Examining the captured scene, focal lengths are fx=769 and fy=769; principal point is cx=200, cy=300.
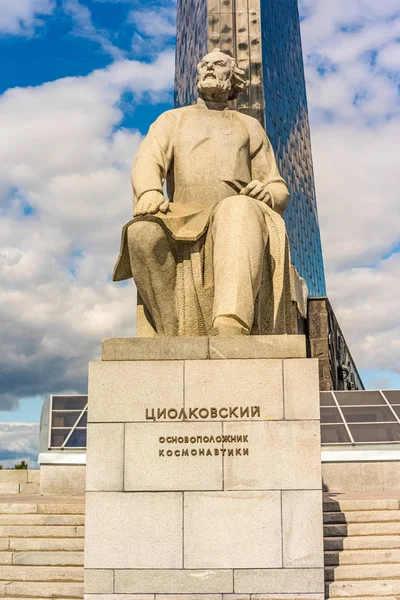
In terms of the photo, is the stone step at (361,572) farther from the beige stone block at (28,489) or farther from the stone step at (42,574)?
the beige stone block at (28,489)

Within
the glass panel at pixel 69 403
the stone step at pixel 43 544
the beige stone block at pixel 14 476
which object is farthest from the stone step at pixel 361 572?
the glass panel at pixel 69 403

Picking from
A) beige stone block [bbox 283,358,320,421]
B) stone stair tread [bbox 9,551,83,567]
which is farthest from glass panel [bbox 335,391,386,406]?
beige stone block [bbox 283,358,320,421]

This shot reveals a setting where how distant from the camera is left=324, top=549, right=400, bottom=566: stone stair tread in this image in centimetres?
768

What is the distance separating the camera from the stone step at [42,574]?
746 centimetres

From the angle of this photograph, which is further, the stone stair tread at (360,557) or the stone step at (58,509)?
the stone step at (58,509)

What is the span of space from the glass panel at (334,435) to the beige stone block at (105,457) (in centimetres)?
926

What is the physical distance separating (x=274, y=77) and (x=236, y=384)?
1182 inches

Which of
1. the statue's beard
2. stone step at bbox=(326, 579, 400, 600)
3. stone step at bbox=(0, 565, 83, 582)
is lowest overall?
stone step at bbox=(326, 579, 400, 600)

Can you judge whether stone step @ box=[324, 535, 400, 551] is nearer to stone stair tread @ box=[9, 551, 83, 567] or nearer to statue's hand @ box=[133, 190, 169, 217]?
stone stair tread @ box=[9, 551, 83, 567]

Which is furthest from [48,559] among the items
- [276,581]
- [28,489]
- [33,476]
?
[33,476]

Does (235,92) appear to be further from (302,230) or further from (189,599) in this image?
(302,230)

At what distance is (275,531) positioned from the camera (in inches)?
259

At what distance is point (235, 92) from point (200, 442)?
14.8 feet

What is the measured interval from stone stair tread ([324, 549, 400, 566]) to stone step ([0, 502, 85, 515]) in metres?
3.30
